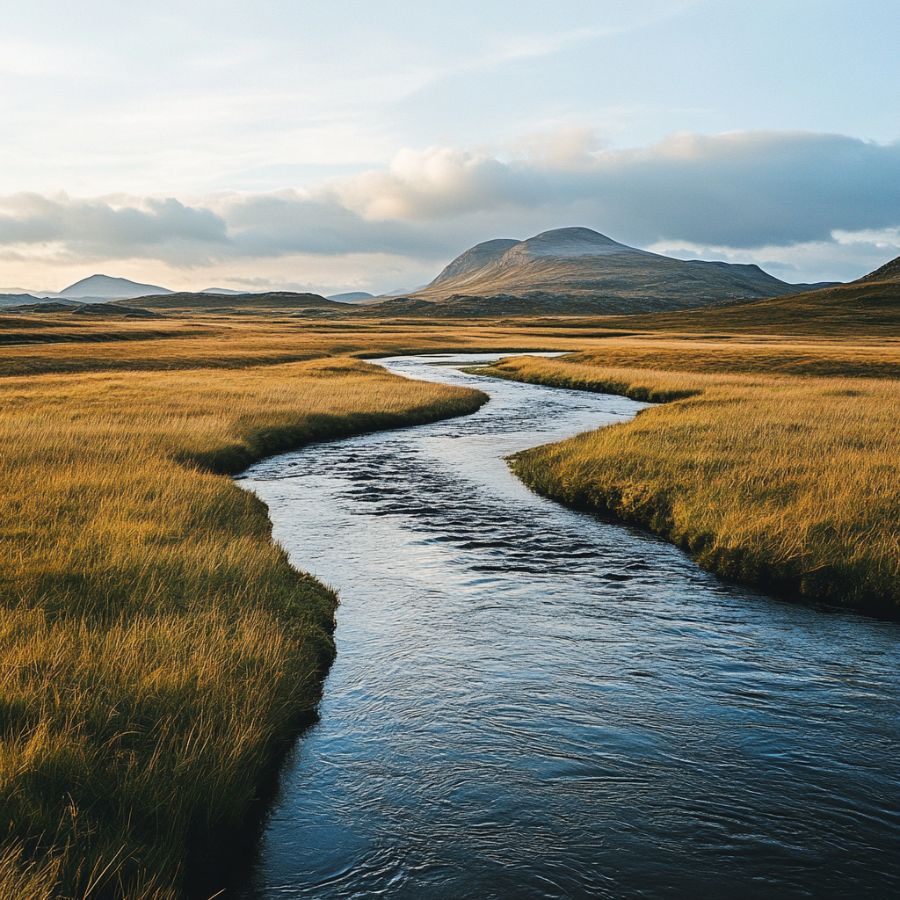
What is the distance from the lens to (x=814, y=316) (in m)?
143

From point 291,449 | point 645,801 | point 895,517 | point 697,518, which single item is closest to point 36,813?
point 645,801

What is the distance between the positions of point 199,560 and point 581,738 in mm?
7083

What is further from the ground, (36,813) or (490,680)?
(36,813)

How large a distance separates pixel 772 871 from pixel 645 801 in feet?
4.03

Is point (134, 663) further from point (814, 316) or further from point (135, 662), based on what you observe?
point (814, 316)

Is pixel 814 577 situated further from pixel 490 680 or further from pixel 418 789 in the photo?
pixel 418 789

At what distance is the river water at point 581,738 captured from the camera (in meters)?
6.69

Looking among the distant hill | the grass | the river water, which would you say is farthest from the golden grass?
the distant hill

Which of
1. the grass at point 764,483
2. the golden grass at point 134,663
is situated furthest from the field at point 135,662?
the grass at point 764,483

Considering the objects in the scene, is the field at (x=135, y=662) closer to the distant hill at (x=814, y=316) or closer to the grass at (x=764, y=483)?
the grass at (x=764, y=483)

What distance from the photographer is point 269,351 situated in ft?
255

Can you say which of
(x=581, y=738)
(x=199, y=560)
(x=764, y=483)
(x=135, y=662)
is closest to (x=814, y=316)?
Result: (x=764, y=483)

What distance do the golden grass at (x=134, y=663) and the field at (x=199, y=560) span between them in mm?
28

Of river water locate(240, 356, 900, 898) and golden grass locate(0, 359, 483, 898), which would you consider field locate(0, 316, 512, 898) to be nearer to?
golden grass locate(0, 359, 483, 898)
